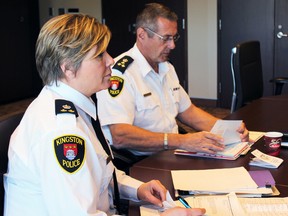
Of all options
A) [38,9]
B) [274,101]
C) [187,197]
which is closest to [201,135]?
[187,197]

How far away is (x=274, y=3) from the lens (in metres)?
5.48

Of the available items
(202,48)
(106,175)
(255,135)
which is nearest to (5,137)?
(106,175)

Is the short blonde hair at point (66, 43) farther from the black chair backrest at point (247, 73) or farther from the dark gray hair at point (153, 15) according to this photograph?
the black chair backrest at point (247, 73)

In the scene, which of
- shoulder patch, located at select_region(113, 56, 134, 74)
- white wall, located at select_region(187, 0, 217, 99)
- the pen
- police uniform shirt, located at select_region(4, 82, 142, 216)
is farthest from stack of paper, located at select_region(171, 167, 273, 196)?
white wall, located at select_region(187, 0, 217, 99)

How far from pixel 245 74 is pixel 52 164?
2.30m

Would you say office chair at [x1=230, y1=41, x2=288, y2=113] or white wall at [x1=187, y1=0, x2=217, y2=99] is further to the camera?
white wall at [x1=187, y1=0, x2=217, y2=99]

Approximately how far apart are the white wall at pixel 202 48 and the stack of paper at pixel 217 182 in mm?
4392

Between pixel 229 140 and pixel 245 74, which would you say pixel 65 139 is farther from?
pixel 245 74

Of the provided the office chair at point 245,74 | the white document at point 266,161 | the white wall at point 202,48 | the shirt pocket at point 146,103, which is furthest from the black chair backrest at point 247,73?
the white wall at point 202,48

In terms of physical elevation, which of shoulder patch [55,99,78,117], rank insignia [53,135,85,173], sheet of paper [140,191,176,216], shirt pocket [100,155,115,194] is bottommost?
sheet of paper [140,191,176,216]

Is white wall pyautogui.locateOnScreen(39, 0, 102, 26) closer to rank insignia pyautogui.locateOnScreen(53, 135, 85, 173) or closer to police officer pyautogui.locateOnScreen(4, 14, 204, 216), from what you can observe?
police officer pyautogui.locateOnScreen(4, 14, 204, 216)

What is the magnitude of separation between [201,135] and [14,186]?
2.98ft

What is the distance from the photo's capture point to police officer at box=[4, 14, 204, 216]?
1.23 m

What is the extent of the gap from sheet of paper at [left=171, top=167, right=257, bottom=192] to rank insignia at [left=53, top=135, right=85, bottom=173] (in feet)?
1.40
